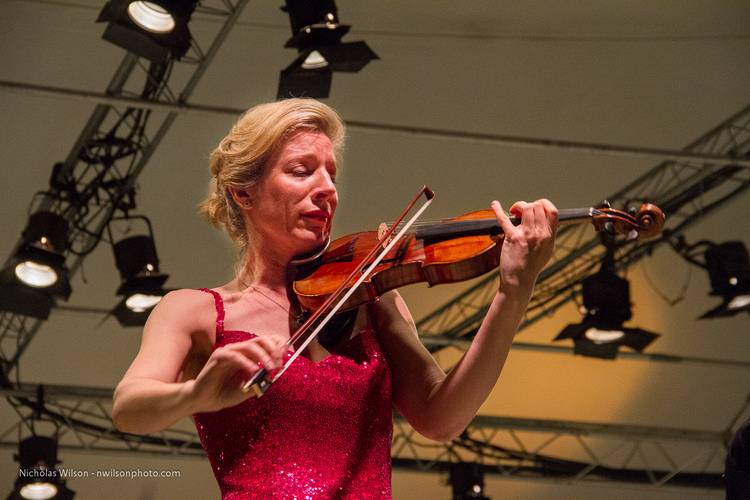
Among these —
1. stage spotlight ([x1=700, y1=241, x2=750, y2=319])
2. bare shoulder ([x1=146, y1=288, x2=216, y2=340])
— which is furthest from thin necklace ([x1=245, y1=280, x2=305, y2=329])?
stage spotlight ([x1=700, y1=241, x2=750, y2=319])

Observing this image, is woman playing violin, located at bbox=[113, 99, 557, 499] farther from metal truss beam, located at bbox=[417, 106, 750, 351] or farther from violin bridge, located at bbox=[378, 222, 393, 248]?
metal truss beam, located at bbox=[417, 106, 750, 351]

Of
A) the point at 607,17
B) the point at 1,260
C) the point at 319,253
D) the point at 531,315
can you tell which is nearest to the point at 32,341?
the point at 1,260

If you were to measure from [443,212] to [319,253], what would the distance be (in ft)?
18.0

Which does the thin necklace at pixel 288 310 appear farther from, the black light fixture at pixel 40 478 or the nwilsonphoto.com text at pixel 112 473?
the nwilsonphoto.com text at pixel 112 473

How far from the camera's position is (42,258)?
5957 mm

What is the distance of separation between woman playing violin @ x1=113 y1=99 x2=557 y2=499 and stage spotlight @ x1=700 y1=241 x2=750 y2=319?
492cm

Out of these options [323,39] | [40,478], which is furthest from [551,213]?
[40,478]

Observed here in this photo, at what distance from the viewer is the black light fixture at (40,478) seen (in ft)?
23.4

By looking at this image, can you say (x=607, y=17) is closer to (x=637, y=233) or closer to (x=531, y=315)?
(x=531, y=315)

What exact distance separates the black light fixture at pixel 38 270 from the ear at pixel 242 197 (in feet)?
13.0

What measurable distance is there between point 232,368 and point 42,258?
456 cm

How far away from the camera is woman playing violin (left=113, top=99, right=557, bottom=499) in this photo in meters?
1.91

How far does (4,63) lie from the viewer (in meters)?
6.80

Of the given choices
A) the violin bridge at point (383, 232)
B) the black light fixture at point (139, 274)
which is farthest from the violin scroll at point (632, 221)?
the black light fixture at point (139, 274)
